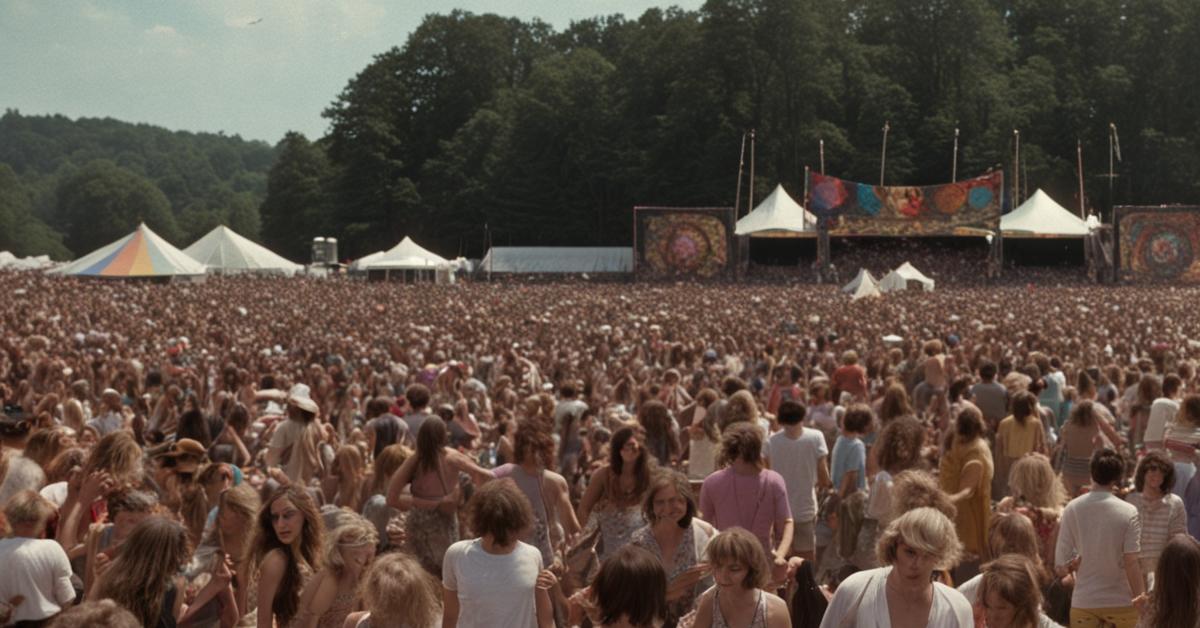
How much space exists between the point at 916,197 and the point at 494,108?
36.7m

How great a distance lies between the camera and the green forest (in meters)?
67.0

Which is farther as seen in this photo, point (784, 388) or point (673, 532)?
point (784, 388)

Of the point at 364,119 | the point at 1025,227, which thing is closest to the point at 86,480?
the point at 1025,227

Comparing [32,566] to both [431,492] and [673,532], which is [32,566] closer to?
[431,492]

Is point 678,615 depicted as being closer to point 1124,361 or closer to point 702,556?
point 702,556

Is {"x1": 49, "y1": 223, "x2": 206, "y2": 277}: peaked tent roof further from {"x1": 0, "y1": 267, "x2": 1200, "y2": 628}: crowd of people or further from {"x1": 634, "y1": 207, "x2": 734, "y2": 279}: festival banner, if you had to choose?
{"x1": 634, "y1": 207, "x2": 734, "y2": 279}: festival banner

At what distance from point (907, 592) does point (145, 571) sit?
2.42m

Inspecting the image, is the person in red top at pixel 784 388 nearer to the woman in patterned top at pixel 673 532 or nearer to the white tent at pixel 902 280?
the woman in patterned top at pixel 673 532

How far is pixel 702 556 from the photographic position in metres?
5.60

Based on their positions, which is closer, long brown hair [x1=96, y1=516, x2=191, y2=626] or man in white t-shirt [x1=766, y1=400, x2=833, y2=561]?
long brown hair [x1=96, y1=516, x2=191, y2=626]

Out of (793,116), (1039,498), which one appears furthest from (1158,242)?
(1039,498)

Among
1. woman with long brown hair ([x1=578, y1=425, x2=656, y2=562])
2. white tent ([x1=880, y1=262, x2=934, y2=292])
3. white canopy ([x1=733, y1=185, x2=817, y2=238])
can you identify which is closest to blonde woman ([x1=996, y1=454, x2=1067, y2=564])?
woman with long brown hair ([x1=578, y1=425, x2=656, y2=562])

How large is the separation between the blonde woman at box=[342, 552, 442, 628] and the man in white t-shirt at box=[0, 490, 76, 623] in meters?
1.29

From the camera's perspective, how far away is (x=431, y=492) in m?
6.67
